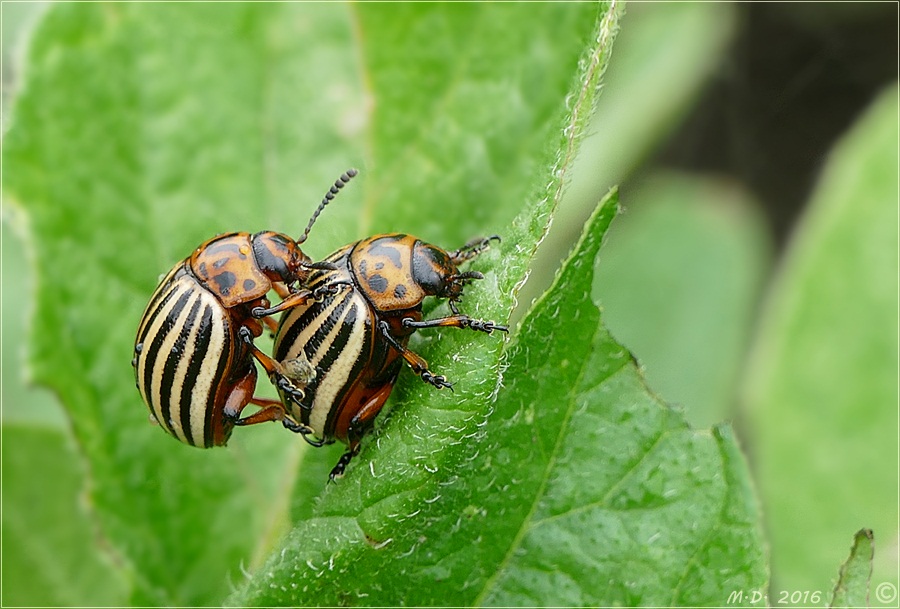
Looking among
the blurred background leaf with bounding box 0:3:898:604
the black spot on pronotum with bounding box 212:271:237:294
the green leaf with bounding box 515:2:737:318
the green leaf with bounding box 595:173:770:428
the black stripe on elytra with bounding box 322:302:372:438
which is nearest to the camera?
the black stripe on elytra with bounding box 322:302:372:438

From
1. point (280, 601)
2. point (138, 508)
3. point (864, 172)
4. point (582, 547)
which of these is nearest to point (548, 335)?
point (582, 547)

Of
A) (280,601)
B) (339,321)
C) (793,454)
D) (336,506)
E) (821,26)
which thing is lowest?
(280,601)

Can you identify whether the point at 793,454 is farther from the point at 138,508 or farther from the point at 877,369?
the point at 138,508

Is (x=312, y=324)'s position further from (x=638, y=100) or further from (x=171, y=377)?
(x=638, y=100)

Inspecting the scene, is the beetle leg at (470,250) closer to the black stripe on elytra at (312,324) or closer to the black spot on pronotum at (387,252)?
the black spot on pronotum at (387,252)

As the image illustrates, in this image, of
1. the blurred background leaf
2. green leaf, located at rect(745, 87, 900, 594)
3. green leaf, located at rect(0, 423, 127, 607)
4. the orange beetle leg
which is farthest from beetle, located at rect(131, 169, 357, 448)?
green leaf, located at rect(745, 87, 900, 594)

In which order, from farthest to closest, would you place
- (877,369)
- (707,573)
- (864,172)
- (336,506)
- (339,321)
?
(864,172) < (877,369) < (339,321) < (707,573) < (336,506)

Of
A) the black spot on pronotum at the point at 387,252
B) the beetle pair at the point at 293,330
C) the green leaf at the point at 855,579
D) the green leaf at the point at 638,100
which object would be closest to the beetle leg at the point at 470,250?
the beetle pair at the point at 293,330

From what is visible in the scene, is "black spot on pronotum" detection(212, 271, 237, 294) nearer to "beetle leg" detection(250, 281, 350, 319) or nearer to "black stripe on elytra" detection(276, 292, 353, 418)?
"beetle leg" detection(250, 281, 350, 319)
